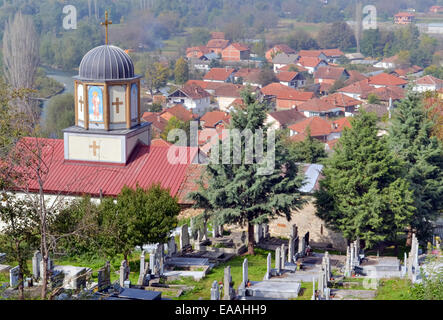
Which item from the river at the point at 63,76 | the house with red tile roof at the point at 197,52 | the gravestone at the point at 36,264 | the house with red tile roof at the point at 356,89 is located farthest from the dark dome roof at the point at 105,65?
the house with red tile roof at the point at 197,52

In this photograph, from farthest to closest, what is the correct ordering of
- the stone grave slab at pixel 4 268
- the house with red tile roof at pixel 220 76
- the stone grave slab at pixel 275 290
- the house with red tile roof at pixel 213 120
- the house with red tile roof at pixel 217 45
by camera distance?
the house with red tile roof at pixel 217 45
the house with red tile roof at pixel 220 76
the house with red tile roof at pixel 213 120
the stone grave slab at pixel 4 268
the stone grave slab at pixel 275 290

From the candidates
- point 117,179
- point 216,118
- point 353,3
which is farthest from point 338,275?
point 353,3

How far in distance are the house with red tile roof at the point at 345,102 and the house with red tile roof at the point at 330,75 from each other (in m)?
14.8

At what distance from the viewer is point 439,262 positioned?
11.0 meters

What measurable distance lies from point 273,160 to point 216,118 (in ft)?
109

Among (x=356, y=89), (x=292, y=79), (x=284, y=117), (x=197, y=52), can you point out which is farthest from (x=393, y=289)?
(x=197, y=52)

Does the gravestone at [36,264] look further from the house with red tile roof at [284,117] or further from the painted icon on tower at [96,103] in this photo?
the house with red tile roof at [284,117]

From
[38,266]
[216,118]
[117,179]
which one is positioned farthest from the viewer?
[216,118]

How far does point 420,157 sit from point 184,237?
22.1 ft

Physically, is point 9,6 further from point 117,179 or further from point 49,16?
point 117,179

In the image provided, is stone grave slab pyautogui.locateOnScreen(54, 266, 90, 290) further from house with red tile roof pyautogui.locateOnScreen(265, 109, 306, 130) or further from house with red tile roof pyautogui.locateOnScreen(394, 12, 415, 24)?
house with red tile roof pyautogui.locateOnScreen(394, 12, 415, 24)

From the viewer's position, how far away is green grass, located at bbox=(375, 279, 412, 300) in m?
11.0

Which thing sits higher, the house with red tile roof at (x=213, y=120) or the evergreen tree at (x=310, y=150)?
the evergreen tree at (x=310, y=150)

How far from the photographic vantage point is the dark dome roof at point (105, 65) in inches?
703
